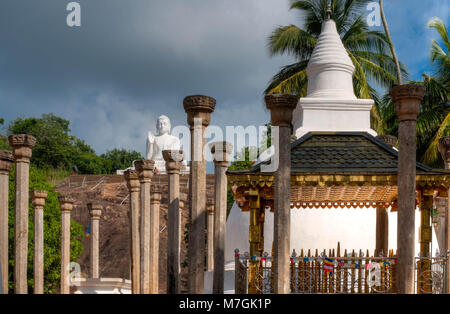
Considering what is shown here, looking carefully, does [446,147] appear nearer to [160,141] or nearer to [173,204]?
[173,204]

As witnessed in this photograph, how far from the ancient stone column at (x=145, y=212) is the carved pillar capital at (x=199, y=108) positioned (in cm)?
492

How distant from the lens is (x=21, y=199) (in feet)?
40.7

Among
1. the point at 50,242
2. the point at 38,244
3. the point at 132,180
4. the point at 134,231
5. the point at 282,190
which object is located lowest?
the point at 50,242

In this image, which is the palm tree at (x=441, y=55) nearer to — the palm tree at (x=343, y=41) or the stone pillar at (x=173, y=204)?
the palm tree at (x=343, y=41)

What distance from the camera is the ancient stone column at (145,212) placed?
14539 mm

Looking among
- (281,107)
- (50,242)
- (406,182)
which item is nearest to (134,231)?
(281,107)

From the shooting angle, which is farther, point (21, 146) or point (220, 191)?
point (220, 191)

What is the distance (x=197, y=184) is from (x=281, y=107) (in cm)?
210

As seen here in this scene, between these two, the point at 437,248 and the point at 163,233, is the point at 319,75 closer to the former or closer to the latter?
the point at 437,248

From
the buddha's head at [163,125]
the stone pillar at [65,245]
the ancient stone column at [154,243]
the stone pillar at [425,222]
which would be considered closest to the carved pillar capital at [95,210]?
the stone pillar at [65,245]

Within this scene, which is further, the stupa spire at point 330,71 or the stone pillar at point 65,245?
the stone pillar at point 65,245

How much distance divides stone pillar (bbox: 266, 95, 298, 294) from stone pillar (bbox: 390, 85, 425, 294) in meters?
1.62

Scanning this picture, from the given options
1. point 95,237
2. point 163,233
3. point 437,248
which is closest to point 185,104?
point 437,248

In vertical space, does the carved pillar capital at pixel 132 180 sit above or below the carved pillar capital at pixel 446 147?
below
